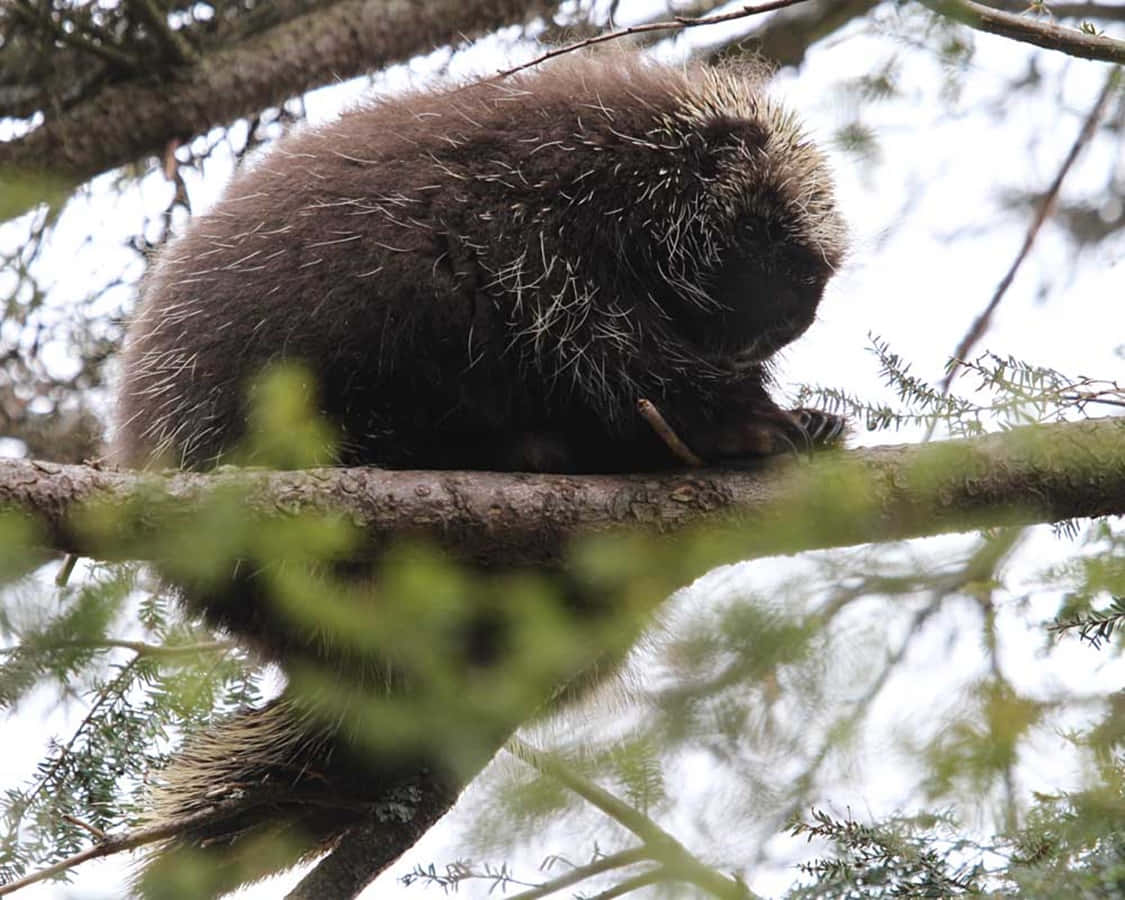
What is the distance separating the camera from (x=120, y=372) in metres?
2.85

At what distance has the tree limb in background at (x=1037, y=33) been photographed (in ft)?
5.91

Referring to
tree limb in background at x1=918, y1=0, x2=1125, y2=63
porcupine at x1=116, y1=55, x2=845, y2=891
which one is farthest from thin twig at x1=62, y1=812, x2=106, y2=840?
tree limb in background at x1=918, y1=0, x2=1125, y2=63

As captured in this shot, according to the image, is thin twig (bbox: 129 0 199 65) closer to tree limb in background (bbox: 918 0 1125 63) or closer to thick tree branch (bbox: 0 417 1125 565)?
thick tree branch (bbox: 0 417 1125 565)

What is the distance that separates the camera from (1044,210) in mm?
3494

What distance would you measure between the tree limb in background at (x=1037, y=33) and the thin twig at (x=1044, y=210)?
109 cm

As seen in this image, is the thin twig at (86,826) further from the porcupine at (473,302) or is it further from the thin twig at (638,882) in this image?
the thin twig at (638,882)

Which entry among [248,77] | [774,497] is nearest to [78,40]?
[248,77]

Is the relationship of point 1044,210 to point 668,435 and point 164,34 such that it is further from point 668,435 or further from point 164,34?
point 164,34

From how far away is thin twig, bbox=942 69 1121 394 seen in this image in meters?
3.19

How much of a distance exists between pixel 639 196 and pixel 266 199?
0.73 m

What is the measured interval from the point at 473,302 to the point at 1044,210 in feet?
5.98

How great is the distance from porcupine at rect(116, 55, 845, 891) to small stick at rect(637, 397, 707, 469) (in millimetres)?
A: 43

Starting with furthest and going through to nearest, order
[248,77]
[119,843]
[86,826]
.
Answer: [248,77] < [119,843] < [86,826]

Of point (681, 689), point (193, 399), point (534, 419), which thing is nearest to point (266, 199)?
point (193, 399)
